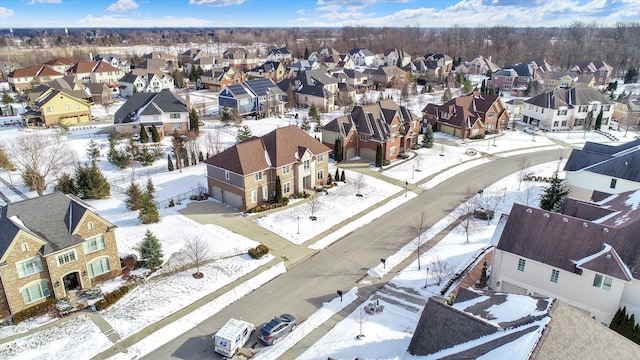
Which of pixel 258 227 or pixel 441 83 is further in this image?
pixel 441 83

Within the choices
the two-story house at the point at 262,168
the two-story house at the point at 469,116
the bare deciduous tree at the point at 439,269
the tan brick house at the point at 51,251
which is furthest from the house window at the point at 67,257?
the two-story house at the point at 469,116

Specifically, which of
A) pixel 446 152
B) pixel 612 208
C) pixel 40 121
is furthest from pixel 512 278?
pixel 40 121

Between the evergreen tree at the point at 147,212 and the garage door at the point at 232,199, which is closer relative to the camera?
the evergreen tree at the point at 147,212

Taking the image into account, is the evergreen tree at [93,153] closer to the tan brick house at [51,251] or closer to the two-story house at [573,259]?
the tan brick house at [51,251]

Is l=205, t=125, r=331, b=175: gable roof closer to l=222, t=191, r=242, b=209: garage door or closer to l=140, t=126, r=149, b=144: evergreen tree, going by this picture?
l=222, t=191, r=242, b=209: garage door

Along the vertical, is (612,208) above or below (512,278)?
above

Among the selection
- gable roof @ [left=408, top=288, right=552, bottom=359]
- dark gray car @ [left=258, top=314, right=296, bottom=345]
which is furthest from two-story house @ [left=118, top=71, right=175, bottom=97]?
gable roof @ [left=408, top=288, right=552, bottom=359]

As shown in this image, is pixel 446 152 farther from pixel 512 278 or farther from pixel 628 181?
pixel 512 278
